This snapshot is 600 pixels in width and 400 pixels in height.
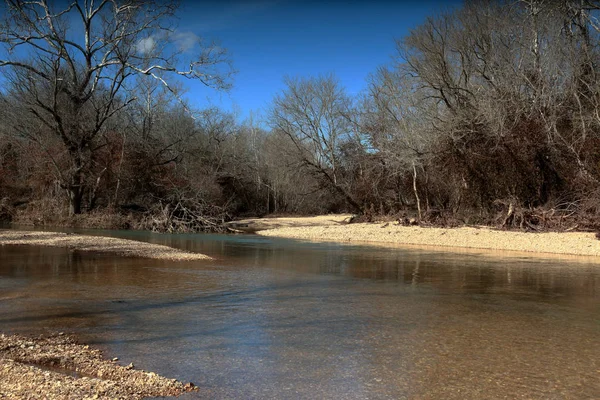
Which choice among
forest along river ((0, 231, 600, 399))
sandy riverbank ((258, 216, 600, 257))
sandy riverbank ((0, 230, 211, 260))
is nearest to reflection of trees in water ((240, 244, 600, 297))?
forest along river ((0, 231, 600, 399))

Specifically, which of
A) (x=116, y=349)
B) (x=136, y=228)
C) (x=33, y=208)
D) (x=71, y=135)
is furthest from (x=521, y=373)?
(x=33, y=208)

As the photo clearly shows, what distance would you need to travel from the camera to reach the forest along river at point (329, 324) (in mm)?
4641

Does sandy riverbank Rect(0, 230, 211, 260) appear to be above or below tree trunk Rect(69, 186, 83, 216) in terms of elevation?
below

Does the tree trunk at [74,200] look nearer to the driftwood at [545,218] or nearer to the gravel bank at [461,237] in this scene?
the gravel bank at [461,237]

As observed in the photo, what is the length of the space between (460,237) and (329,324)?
15609 mm

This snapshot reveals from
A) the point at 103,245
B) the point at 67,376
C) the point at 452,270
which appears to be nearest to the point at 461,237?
the point at 452,270

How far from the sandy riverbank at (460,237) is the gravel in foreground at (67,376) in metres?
16.5

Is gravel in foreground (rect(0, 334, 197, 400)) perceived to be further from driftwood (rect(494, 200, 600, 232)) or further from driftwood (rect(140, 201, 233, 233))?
driftwood (rect(140, 201, 233, 233))

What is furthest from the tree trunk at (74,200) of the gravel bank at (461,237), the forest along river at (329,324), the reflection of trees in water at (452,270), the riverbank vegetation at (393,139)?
the forest along river at (329,324)

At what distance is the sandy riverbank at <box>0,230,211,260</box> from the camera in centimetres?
1473

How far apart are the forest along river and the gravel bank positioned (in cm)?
586

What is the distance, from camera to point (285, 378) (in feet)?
15.3

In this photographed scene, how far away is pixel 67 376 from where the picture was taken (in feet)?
14.1

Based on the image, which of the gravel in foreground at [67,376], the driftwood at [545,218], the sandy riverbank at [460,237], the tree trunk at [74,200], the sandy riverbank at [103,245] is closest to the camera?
the gravel in foreground at [67,376]
